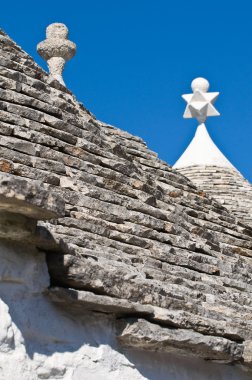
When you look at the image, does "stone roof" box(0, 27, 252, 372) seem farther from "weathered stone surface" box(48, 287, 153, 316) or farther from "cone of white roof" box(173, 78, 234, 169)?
"cone of white roof" box(173, 78, 234, 169)

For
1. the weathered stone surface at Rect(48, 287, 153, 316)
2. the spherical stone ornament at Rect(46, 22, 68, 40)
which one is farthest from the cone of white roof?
the weathered stone surface at Rect(48, 287, 153, 316)

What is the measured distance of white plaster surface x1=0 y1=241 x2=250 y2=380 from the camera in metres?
5.35

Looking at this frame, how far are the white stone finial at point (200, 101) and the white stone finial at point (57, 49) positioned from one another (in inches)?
287

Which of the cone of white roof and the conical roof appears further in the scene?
the cone of white roof

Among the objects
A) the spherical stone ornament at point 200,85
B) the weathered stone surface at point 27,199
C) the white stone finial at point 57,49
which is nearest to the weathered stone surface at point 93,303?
the weathered stone surface at point 27,199

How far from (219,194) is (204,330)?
10392mm

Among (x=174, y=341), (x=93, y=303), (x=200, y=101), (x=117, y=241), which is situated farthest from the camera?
(x=200, y=101)

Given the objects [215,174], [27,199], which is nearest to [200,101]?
[215,174]

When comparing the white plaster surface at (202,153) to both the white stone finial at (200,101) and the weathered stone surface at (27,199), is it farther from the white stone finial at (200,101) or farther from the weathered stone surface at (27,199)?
the weathered stone surface at (27,199)

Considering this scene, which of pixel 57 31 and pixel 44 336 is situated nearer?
pixel 44 336

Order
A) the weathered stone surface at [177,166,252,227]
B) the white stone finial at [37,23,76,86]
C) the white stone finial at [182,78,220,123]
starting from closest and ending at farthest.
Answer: the white stone finial at [37,23,76,86] < the weathered stone surface at [177,166,252,227] < the white stone finial at [182,78,220,123]

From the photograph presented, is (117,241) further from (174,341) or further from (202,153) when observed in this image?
(202,153)

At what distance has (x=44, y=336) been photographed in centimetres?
559

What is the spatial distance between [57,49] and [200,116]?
7840 mm
